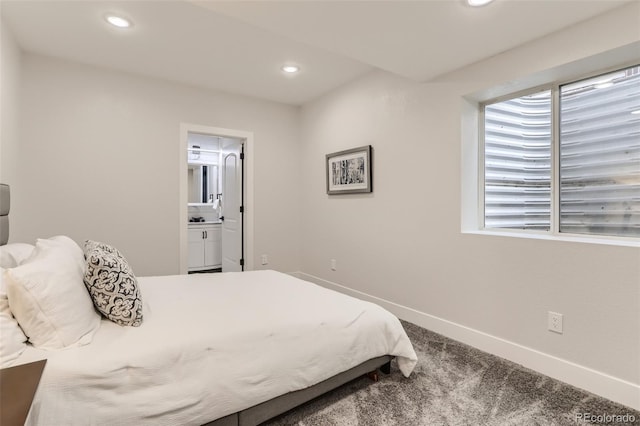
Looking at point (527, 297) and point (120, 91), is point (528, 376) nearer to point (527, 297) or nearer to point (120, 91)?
point (527, 297)

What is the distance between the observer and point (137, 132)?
3.54 metres

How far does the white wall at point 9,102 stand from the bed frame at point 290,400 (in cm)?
256

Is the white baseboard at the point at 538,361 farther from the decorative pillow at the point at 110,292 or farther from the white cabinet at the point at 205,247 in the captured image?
the white cabinet at the point at 205,247

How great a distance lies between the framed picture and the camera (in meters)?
3.47

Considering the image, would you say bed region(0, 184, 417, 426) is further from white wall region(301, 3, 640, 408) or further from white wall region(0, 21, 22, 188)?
white wall region(0, 21, 22, 188)

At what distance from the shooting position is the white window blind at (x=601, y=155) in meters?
1.99

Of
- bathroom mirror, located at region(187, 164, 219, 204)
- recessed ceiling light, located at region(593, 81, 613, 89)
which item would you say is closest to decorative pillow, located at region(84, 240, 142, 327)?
recessed ceiling light, located at region(593, 81, 613, 89)

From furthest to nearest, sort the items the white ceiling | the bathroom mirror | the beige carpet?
the bathroom mirror
the white ceiling
the beige carpet

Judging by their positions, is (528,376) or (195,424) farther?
(528,376)

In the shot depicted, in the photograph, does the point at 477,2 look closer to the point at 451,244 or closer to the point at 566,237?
the point at 566,237

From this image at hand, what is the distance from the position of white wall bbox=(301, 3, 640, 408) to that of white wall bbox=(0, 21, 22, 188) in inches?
116

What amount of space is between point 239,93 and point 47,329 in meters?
3.42

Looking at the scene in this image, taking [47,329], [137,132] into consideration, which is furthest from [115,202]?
[47,329]

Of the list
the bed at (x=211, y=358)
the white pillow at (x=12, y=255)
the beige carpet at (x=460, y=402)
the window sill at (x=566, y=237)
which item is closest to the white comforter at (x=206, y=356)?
the bed at (x=211, y=358)
